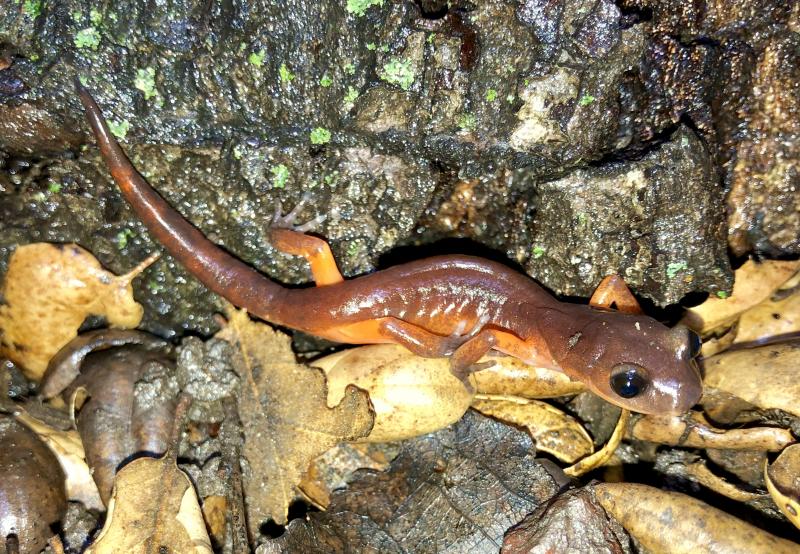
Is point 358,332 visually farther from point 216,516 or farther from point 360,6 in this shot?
point 360,6

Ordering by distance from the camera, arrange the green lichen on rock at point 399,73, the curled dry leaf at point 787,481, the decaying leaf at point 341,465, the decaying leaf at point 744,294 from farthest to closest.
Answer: the decaying leaf at point 744,294 < the decaying leaf at point 341,465 < the green lichen on rock at point 399,73 < the curled dry leaf at point 787,481

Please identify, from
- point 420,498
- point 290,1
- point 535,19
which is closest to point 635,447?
point 420,498

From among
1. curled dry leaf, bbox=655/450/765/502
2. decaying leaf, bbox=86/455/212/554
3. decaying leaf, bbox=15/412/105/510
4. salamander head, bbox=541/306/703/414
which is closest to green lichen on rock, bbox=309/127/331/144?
salamander head, bbox=541/306/703/414

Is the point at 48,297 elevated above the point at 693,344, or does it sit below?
above

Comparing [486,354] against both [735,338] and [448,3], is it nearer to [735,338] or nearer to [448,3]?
[735,338]

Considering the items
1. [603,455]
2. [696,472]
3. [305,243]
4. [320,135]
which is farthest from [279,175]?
[696,472]

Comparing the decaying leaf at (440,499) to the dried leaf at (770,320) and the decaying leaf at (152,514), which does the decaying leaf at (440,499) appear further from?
the dried leaf at (770,320)

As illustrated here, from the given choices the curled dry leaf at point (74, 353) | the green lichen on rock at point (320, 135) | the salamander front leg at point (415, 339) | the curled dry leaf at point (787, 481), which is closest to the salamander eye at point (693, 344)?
the curled dry leaf at point (787, 481)
